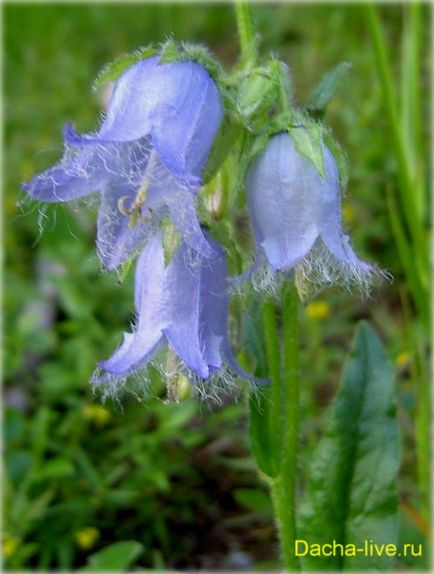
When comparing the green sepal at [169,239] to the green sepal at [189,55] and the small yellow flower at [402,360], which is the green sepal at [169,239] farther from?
the small yellow flower at [402,360]

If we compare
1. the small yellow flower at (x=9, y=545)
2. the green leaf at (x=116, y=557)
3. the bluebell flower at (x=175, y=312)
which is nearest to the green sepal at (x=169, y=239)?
the bluebell flower at (x=175, y=312)

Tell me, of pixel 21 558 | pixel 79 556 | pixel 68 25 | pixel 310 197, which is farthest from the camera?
pixel 68 25

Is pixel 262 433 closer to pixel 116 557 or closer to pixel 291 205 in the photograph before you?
pixel 291 205

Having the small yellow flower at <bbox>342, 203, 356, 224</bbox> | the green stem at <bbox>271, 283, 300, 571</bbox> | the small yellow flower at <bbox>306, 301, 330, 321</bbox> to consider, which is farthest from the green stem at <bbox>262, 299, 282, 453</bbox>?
the small yellow flower at <bbox>342, 203, 356, 224</bbox>

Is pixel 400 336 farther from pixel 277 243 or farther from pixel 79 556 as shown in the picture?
pixel 277 243

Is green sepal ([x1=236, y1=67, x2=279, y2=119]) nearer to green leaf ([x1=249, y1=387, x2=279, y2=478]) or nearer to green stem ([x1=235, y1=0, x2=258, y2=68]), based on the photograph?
green stem ([x1=235, y1=0, x2=258, y2=68])

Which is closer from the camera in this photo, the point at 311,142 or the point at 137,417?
the point at 311,142

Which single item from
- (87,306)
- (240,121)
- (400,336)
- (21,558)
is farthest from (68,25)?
(240,121)

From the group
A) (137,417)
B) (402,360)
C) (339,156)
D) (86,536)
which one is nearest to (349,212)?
(402,360)
